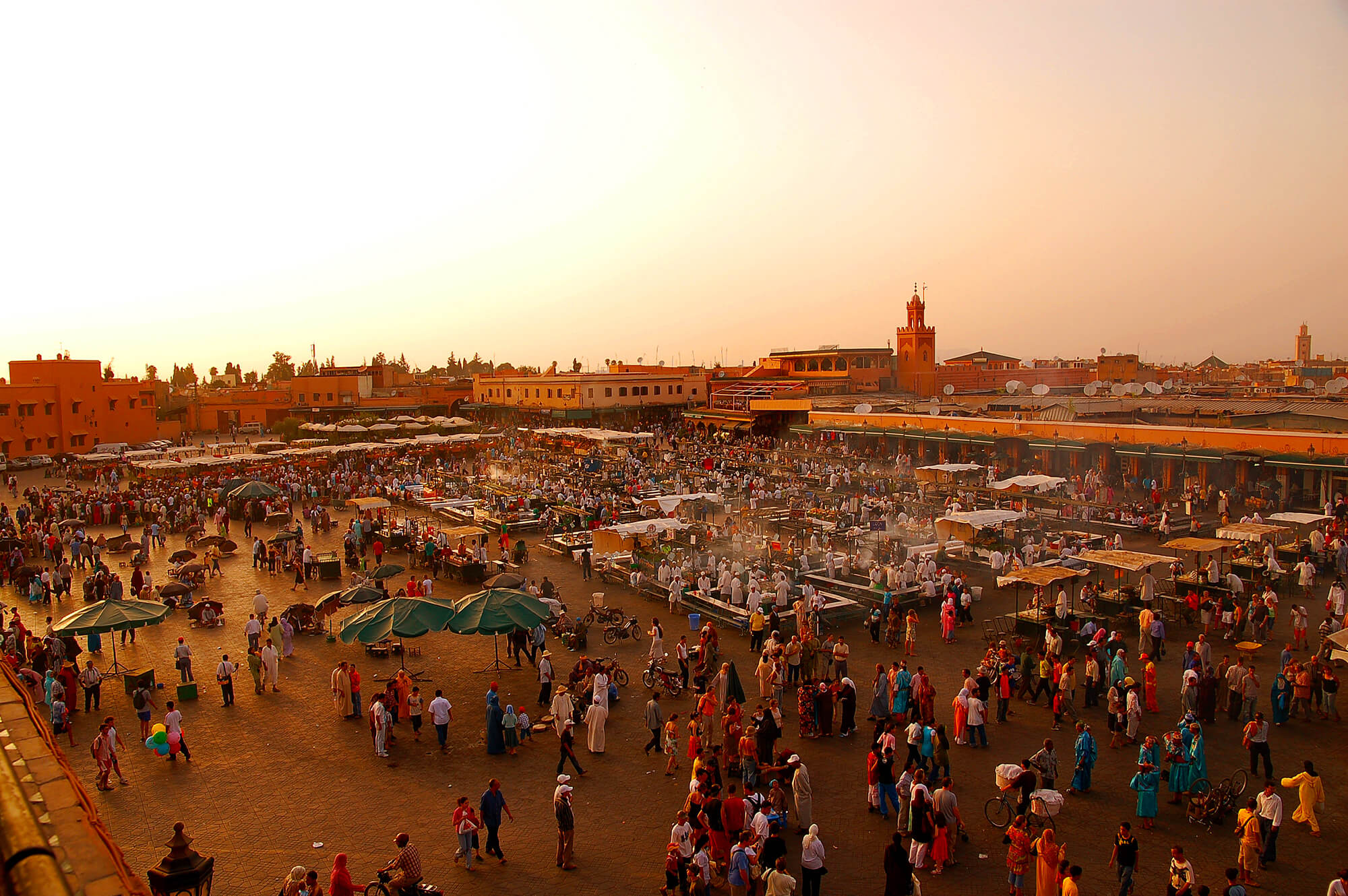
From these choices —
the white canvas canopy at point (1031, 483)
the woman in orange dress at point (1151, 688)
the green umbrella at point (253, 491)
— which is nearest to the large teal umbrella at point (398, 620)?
the woman in orange dress at point (1151, 688)

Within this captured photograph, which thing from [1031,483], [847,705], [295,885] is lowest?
[847,705]

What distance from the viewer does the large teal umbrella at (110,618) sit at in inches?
553

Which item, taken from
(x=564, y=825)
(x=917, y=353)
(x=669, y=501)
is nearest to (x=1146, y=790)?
(x=564, y=825)

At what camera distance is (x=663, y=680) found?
1380 cm

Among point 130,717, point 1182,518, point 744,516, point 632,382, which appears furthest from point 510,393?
point 130,717

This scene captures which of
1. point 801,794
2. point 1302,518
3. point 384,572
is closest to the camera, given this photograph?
point 801,794

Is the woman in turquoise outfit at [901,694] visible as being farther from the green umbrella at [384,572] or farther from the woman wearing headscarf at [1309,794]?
the green umbrella at [384,572]

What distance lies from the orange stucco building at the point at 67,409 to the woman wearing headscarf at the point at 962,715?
61649 mm

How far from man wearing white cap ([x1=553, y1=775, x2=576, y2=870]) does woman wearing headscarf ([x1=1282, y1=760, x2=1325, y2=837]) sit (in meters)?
7.73

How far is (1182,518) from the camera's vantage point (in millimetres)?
26188

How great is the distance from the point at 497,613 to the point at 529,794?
3956 millimetres

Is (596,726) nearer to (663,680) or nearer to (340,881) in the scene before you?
(663,680)

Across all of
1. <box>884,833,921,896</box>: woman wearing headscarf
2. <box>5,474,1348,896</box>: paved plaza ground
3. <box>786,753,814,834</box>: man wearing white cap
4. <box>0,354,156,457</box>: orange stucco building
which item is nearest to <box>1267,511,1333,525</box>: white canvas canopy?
<box>5,474,1348,896</box>: paved plaza ground

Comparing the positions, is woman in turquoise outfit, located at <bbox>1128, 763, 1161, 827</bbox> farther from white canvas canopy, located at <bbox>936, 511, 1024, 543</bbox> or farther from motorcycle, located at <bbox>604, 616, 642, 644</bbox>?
white canvas canopy, located at <bbox>936, 511, 1024, 543</bbox>
